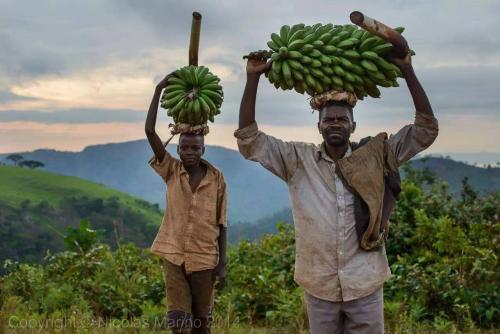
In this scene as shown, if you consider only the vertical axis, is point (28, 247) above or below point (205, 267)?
below

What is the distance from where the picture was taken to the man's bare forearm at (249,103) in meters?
4.18

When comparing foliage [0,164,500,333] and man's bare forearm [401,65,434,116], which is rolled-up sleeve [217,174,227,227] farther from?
man's bare forearm [401,65,434,116]

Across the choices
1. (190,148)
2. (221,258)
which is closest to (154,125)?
(190,148)

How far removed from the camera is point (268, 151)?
167 inches

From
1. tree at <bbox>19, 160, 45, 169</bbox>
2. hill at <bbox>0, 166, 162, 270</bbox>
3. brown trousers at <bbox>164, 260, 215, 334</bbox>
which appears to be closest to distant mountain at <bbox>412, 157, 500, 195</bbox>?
brown trousers at <bbox>164, 260, 215, 334</bbox>

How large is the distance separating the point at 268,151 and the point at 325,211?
1.62ft

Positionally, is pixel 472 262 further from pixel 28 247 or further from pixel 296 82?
pixel 28 247

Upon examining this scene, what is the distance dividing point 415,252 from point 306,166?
485 centimetres

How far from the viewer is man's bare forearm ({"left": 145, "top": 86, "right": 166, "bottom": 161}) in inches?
210

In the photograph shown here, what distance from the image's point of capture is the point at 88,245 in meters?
8.83

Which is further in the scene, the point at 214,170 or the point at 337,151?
the point at 214,170

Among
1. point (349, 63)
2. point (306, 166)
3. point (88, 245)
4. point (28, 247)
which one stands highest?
point (349, 63)

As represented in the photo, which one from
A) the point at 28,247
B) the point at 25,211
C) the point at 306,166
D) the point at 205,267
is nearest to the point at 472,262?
the point at 205,267

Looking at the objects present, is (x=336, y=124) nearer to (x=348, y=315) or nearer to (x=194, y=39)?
(x=348, y=315)
